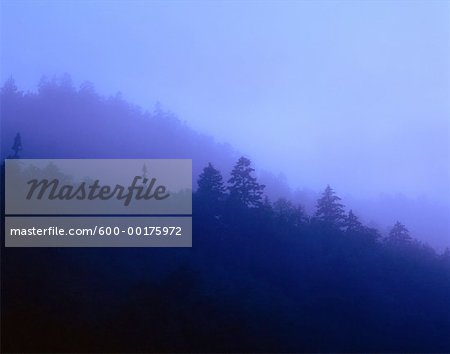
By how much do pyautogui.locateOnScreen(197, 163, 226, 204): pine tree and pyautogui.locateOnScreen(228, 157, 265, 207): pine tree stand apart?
9 cm

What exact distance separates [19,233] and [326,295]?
2.57 m

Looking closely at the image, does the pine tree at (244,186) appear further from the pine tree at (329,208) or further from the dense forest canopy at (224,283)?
the pine tree at (329,208)

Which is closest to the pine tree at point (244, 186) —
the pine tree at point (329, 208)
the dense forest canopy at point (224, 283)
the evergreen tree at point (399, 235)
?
the dense forest canopy at point (224, 283)

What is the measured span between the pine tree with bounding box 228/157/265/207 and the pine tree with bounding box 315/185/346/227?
502 mm

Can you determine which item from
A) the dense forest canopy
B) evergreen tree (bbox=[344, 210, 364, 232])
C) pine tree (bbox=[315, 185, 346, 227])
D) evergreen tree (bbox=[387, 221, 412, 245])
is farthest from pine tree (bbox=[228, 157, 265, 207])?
evergreen tree (bbox=[387, 221, 412, 245])

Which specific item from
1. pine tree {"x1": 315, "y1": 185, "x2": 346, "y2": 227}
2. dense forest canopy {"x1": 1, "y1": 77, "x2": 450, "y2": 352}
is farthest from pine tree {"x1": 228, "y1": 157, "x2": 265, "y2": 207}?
pine tree {"x1": 315, "y1": 185, "x2": 346, "y2": 227}

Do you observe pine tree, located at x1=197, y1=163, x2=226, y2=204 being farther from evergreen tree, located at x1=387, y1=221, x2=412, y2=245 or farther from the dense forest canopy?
evergreen tree, located at x1=387, y1=221, x2=412, y2=245

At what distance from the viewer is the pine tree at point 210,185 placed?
5375 mm

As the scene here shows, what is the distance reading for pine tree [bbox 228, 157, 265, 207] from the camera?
542cm

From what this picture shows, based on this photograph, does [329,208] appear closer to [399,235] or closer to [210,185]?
[399,235]

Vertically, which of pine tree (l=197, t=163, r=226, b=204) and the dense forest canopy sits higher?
pine tree (l=197, t=163, r=226, b=204)

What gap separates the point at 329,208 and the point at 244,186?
0.73 m

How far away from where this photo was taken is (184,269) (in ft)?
17.6

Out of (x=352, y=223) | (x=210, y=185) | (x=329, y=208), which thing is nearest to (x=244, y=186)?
(x=210, y=185)
